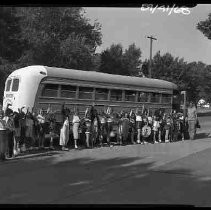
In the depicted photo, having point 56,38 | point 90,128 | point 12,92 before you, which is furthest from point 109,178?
point 56,38

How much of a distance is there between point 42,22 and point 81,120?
1945 cm

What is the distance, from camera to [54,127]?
16.2 meters

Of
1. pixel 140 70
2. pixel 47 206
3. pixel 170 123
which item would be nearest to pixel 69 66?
pixel 140 70

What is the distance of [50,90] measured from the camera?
58.3 feet

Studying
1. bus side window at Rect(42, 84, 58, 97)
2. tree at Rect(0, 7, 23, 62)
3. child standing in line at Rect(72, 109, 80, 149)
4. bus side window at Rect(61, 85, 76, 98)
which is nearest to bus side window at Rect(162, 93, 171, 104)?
bus side window at Rect(61, 85, 76, 98)

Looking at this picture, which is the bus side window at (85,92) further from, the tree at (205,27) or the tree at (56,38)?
the tree at (56,38)

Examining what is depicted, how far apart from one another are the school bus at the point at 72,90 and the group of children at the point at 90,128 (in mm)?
598

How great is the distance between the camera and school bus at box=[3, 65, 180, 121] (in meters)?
17.6

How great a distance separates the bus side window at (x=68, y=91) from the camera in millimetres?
18062

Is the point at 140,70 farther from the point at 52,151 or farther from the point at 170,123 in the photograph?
the point at 52,151

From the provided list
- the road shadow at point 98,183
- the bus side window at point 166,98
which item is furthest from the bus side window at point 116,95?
the road shadow at point 98,183

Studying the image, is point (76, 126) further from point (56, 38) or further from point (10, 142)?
point (56, 38)

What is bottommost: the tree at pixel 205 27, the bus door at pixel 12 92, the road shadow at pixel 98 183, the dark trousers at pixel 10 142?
the road shadow at pixel 98 183

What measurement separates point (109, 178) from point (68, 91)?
8290 millimetres
